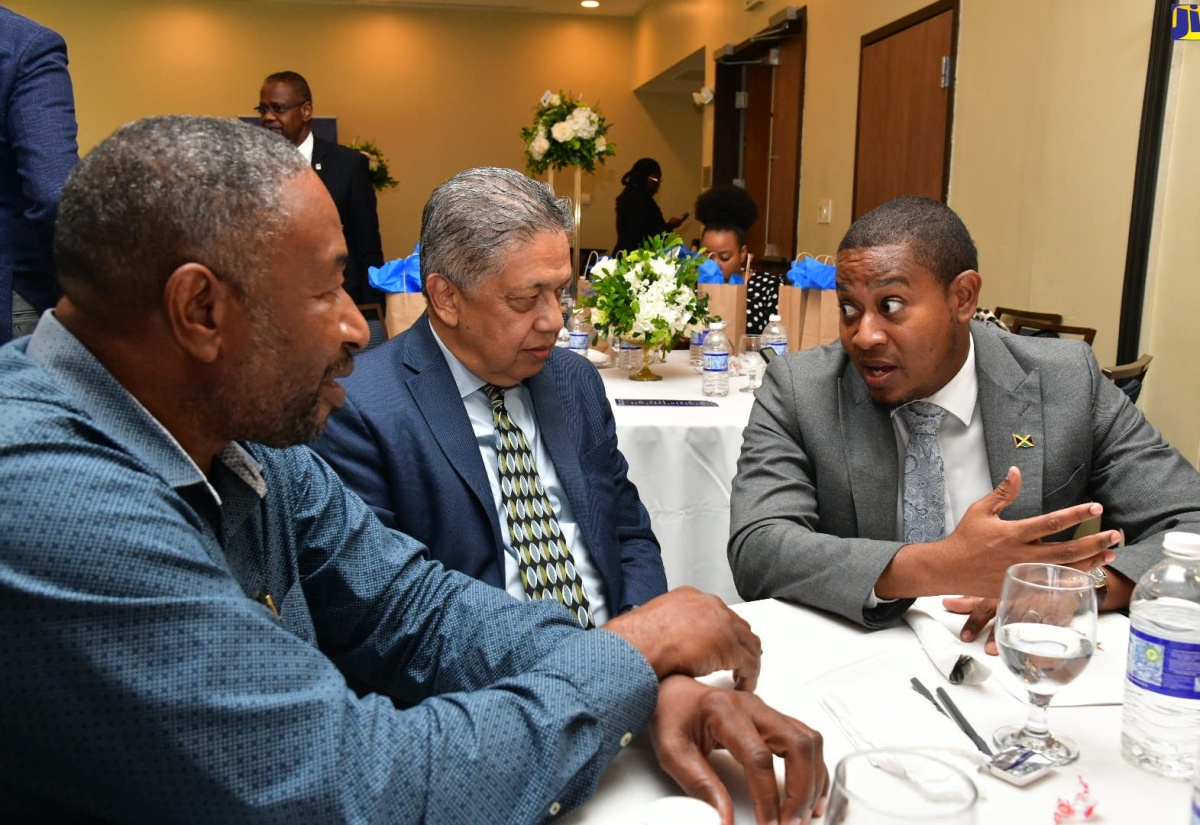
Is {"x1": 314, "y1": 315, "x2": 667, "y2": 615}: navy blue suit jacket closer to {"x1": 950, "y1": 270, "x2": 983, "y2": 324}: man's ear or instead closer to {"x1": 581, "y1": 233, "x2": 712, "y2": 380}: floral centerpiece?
{"x1": 950, "y1": 270, "x2": 983, "y2": 324}: man's ear

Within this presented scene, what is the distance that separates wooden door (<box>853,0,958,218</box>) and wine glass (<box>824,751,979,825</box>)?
4.83 meters

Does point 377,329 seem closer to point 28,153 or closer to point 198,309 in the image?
point 28,153

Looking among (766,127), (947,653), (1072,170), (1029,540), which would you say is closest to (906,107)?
(1072,170)

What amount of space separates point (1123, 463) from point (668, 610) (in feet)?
3.53

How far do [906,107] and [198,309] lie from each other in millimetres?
5216

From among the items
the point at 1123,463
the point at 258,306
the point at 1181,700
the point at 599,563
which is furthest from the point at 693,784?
the point at 1123,463

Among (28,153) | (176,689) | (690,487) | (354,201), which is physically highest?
(28,153)

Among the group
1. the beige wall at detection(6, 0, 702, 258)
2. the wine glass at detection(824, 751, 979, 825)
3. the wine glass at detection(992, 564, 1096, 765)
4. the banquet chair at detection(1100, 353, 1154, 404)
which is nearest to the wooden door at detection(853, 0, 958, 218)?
the banquet chair at detection(1100, 353, 1154, 404)

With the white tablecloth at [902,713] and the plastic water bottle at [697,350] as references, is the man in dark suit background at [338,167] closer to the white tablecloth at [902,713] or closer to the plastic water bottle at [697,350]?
the plastic water bottle at [697,350]

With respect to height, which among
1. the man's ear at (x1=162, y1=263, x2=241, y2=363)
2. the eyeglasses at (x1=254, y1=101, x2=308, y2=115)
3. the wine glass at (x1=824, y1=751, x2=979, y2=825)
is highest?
the eyeglasses at (x1=254, y1=101, x2=308, y2=115)

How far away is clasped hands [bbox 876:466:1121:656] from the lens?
1.31 meters

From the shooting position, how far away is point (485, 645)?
1.19m

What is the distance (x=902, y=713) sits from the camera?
1.11m

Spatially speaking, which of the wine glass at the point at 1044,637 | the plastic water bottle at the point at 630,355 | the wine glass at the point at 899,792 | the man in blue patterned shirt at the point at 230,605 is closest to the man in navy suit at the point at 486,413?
the man in blue patterned shirt at the point at 230,605
